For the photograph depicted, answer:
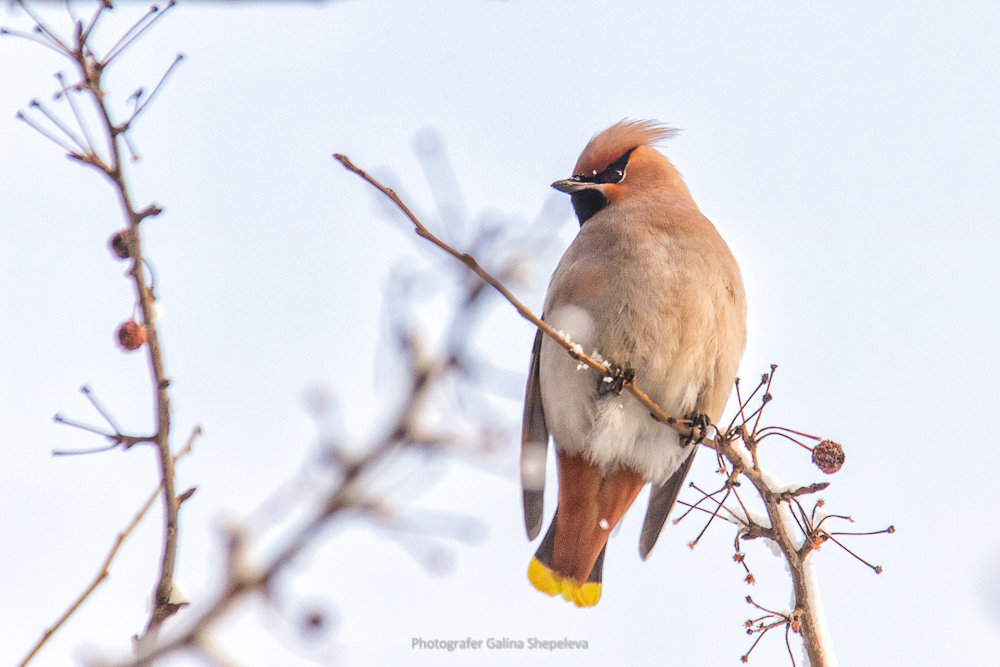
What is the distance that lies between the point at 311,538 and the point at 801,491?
5.89 ft

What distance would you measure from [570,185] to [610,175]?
0.82ft

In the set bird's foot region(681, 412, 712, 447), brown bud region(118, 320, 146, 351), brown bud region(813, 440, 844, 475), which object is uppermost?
bird's foot region(681, 412, 712, 447)

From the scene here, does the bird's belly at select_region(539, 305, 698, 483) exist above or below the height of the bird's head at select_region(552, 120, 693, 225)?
below

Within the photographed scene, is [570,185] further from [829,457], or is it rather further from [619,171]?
[829,457]

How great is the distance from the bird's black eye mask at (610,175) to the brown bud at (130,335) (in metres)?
2.59

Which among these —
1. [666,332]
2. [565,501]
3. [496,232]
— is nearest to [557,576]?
[565,501]

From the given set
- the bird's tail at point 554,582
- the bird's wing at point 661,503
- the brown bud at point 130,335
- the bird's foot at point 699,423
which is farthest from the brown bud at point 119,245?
the bird's wing at point 661,503

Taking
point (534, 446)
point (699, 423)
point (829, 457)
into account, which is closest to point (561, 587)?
A: point (534, 446)

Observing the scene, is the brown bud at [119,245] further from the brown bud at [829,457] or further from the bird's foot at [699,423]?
the bird's foot at [699,423]

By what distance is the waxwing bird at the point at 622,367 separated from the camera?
3855 millimetres

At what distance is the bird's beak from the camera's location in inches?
174

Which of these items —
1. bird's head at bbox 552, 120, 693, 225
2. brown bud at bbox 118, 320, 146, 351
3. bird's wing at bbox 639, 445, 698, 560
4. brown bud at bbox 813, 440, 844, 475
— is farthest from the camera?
bird's head at bbox 552, 120, 693, 225

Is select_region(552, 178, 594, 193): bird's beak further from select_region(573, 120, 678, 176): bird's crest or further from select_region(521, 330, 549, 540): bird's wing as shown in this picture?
select_region(521, 330, 549, 540): bird's wing

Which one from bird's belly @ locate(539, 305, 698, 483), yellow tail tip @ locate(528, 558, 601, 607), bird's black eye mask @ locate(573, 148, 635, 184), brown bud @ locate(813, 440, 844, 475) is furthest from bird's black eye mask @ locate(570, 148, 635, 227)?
brown bud @ locate(813, 440, 844, 475)
